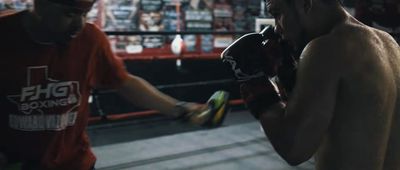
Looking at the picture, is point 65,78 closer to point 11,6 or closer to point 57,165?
point 57,165

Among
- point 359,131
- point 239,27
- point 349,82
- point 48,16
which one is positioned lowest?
point 239,27

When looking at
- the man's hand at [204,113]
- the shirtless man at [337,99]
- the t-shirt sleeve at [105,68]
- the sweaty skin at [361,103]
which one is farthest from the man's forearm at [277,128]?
the t-shirt sleeve at [105,68]

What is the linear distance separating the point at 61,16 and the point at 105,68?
0.26 meters

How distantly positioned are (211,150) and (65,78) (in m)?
2.27

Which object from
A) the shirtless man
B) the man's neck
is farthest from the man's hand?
the man's neck

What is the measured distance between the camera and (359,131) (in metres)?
0.98

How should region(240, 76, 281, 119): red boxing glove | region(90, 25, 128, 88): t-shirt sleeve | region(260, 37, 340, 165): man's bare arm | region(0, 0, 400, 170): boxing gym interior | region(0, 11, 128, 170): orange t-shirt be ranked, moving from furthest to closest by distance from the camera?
1. region(0, 0, 400, 170): boxing gym interior
2. region(90, 25, 128, 88): t-shirt sleeve
3. region(0, 11, 128, 170): orange t-shirt
4. region(240, 76, 281, 119): red boxing glove
5. region(260, 37, 340, 165): man's bare arm

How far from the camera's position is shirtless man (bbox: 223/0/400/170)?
96cm

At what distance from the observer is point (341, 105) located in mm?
984

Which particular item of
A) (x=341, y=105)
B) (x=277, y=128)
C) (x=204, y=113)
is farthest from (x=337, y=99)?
(x=204, y=113)

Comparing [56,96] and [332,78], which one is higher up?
[332,78]

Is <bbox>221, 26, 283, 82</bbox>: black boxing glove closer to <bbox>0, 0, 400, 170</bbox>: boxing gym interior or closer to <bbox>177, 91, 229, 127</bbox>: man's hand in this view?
<bbox>177, 91, 229, 127</bbox>: man's hand

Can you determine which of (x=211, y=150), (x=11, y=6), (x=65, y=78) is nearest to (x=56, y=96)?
(x=65, y=78)

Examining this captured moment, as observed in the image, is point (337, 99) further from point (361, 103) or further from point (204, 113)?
point (204, 113)
